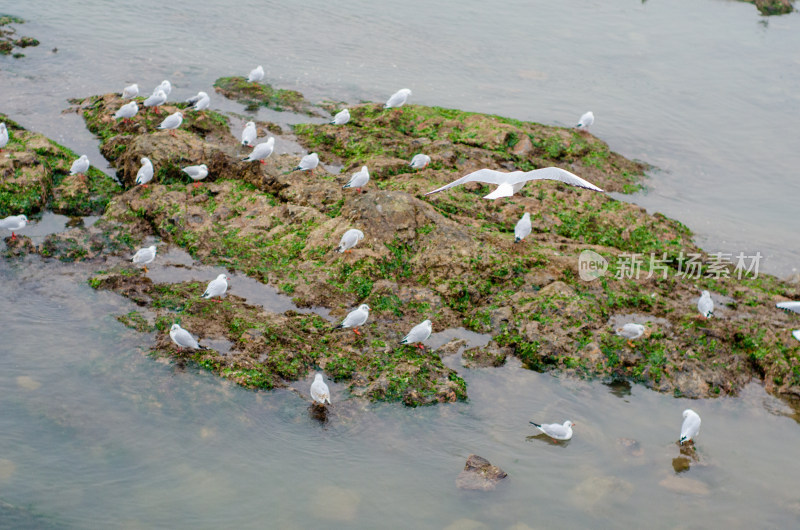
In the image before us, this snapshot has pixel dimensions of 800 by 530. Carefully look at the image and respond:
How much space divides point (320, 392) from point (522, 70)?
1896 cm

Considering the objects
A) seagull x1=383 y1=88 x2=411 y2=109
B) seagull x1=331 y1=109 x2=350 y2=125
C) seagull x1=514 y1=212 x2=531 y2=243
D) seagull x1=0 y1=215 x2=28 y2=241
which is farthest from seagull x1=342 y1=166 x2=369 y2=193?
seagull x1=0 y1=215 x2=28 y2=241

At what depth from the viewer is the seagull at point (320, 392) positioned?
29.1ft

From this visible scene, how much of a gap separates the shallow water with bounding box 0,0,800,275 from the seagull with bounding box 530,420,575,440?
23.4 feet

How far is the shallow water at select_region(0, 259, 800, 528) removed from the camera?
7.86 metres

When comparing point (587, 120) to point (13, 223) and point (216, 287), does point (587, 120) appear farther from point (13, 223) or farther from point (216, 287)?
point (13, 223)

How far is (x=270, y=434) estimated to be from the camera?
8719mm

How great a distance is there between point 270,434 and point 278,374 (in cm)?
103

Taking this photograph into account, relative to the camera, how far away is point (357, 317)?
33.2 ft

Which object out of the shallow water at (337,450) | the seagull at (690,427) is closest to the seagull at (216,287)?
Result: the shallow water at (337,450)

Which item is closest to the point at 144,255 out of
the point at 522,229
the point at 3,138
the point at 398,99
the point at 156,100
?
the point at 3,138

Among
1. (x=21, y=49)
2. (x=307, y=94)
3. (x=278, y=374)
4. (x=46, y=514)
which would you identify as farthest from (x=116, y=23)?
(x=46, y=514)

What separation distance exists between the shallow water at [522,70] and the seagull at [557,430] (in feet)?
23.4

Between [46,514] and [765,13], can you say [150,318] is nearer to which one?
[46,514]

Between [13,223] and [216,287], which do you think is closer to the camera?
[216,287]
